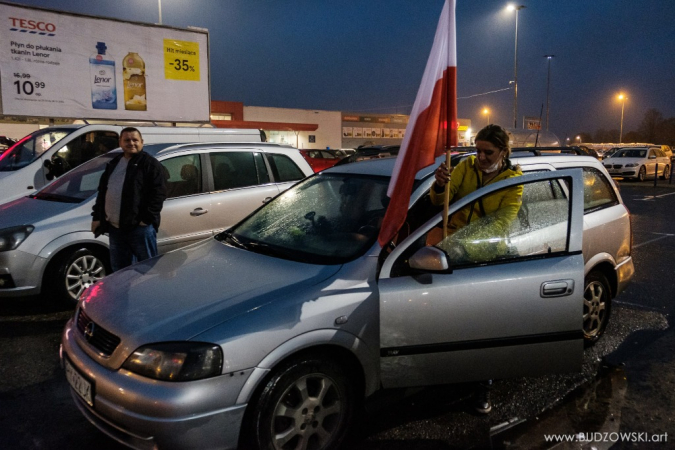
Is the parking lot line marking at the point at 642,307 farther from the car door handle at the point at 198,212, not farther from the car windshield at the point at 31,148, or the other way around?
the car windshield at the point at 31,148

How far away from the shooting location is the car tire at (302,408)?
2.40 metres

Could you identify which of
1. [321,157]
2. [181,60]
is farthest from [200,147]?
[321,157]

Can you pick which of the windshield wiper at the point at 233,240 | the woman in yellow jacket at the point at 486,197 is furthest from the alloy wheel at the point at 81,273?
the woman in yellow jacket at the point at 486,197

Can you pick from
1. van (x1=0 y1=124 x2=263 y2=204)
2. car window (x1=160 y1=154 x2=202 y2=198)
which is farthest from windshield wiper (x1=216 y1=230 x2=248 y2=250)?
van (x1=0 y1=124 x2=263 y2=204)

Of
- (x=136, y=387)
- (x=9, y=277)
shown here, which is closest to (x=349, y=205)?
(x=136, y=387)

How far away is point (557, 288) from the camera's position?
2.98m

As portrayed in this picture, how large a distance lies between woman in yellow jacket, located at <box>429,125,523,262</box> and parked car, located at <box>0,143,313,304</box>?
9.18ft

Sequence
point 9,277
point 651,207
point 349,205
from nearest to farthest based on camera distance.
Result: point 349,205 < point 9,277 < point 651,207

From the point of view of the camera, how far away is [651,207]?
13.8 meters

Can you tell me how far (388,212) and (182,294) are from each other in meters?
1.21

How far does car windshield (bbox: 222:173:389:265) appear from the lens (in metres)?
3.09

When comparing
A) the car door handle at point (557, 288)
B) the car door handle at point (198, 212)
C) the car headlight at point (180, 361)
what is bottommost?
the car headlight at point (180, 361)

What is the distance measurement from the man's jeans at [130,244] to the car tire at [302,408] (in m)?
2.63

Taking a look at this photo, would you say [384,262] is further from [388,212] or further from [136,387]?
[136,387]
